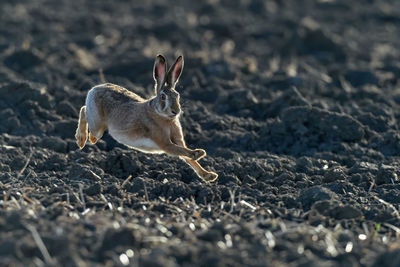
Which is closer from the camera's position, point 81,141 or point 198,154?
point 198,154

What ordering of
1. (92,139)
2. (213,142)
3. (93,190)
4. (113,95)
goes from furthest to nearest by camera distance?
1. (213,142)
2. (92,139)
3. (113,95)
4. (93,190)

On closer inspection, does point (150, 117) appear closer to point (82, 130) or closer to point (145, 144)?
point (145, 144)

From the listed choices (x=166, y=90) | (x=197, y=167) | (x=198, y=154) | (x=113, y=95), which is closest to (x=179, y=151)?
(x=198, y=154)

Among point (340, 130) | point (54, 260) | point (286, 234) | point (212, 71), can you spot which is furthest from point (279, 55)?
point (54, 260)

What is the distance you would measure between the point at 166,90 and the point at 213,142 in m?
2.52

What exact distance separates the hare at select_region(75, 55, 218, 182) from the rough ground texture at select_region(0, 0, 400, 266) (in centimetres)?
34

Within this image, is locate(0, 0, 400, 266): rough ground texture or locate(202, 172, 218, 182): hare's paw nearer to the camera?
locate(0, 0, 400, 266): rough ground texture

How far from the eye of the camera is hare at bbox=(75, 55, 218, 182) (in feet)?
25.3

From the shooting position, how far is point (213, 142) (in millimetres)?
10141

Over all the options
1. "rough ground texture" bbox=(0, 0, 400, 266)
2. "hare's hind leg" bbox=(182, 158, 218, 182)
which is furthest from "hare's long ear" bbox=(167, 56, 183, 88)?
"hare's hind leg" bbox=(182, 158, 218, 182)

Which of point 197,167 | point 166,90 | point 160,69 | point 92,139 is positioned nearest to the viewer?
point 166,90

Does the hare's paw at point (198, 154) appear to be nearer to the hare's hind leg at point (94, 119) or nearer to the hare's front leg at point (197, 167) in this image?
the hare's front leg at point (197, 167)

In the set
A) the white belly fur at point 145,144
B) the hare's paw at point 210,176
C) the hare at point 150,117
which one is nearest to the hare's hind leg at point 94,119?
the hare at point 150,117

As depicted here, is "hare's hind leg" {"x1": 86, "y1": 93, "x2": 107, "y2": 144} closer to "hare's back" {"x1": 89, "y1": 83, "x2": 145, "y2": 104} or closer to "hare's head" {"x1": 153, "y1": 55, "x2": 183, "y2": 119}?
"hare's back" {"x1": 89, "y1": 83, "x2": 145, "y2": 104}
